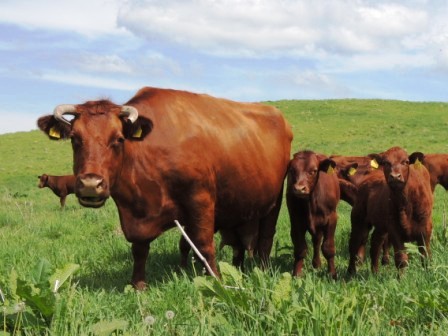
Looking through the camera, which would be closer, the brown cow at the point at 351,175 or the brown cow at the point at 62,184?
the brown cow at the point at 351,175

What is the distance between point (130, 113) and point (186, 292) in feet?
6.24

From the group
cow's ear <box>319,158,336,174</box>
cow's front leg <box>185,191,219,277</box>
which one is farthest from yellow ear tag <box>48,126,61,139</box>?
cow's ear <box>319,158,336,174</box>

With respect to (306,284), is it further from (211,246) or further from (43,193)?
(43,193)

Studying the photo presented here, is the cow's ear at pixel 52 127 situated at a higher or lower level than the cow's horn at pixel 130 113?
lower

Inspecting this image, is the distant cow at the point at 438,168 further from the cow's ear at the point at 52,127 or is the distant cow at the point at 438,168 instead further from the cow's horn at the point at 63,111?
the cow's horn at the point at 63,111

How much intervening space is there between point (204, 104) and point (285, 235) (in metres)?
3.66

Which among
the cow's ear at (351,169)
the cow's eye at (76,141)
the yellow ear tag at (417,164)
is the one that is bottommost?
the cow's ear at (351,169)

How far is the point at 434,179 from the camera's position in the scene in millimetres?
14156

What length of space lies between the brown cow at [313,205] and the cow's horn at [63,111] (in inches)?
128

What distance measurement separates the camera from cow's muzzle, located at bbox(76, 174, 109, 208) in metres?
4.82

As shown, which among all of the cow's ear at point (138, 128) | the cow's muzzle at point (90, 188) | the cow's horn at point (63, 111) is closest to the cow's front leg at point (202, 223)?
the cow's ear at point (138, 128)

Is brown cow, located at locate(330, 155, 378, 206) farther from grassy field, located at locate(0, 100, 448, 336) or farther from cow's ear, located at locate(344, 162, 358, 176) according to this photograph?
grassy field, located at locate(0, 100, 448, 336)

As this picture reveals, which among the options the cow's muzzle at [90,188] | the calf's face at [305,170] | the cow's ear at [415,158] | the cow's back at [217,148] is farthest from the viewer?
the calf's face at [305,170]

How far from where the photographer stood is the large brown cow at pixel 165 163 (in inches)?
204
